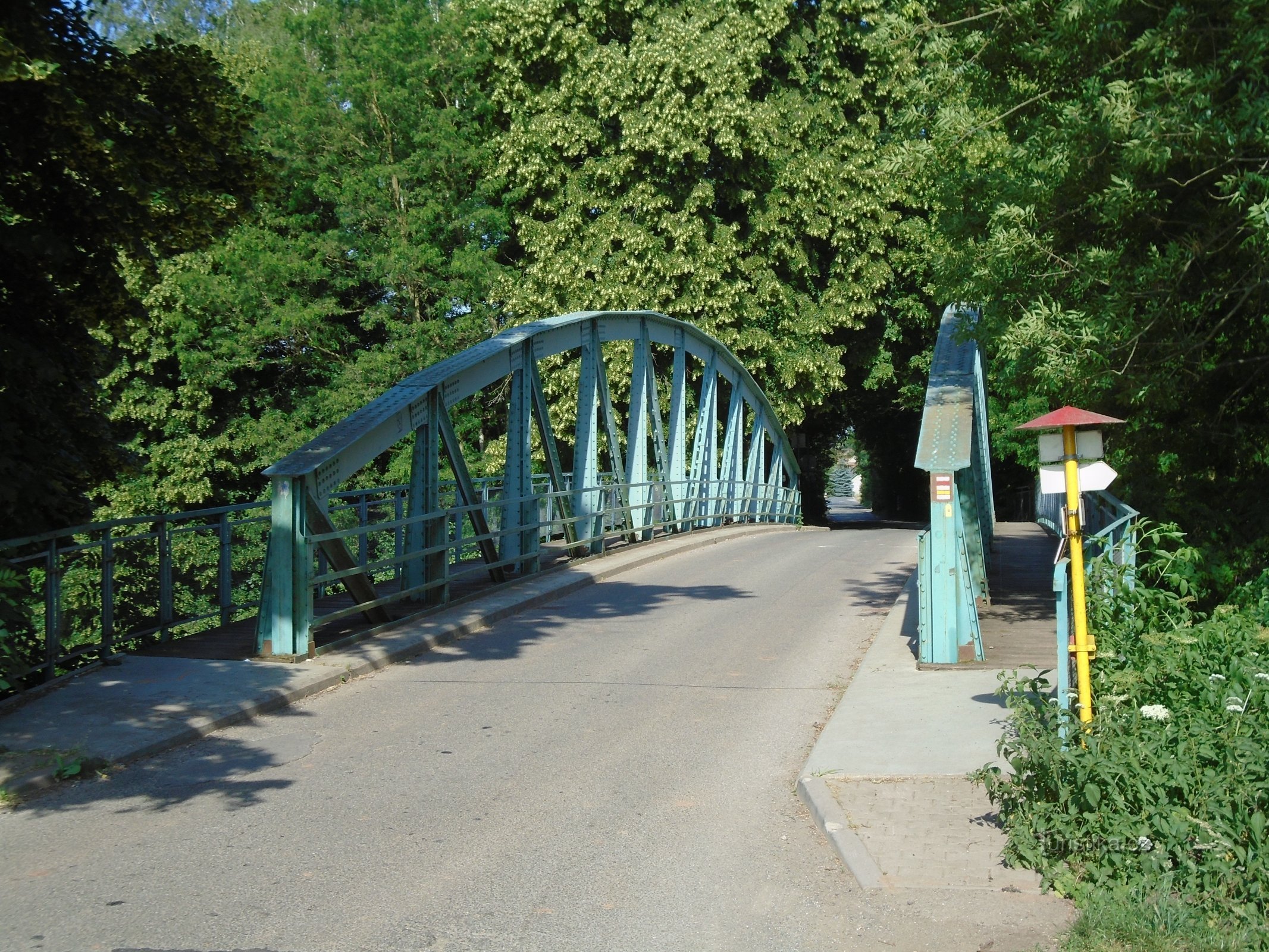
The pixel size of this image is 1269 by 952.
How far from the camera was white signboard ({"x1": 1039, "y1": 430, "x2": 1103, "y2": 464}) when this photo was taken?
6043 millimetres

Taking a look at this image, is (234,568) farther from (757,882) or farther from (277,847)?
(757,882)

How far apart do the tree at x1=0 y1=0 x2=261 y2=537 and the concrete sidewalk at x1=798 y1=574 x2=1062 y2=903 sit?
6250 millimetres

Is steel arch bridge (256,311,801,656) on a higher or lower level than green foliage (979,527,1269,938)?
higher

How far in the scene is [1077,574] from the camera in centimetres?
584

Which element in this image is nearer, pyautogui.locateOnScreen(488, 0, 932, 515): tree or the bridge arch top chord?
the bridge arch top chord

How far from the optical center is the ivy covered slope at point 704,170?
1072 inches

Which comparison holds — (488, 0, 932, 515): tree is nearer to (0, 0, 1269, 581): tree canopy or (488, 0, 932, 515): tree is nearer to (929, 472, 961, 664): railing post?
(0, 0, 1269, 581): tree canopy

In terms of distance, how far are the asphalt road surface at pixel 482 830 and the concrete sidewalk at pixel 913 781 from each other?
17cm

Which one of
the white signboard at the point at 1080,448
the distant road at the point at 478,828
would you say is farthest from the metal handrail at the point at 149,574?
the white signboard at the point at 1080,448

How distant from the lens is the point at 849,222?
2925 cm

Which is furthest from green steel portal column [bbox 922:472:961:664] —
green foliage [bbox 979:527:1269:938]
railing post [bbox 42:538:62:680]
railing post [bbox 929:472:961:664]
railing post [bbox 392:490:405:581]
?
railing post [bbox 42:538:62:680]

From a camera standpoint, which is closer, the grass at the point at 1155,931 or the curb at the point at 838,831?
the grass at the point at 1155,931

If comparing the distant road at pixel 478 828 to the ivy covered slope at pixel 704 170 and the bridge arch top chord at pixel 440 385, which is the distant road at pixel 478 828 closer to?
the bridge arch top chord at pixel 440 385

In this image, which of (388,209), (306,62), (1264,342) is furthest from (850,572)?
(306,62)
